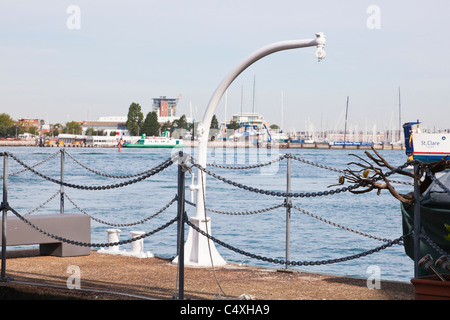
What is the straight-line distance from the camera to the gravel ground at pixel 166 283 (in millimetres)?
7570

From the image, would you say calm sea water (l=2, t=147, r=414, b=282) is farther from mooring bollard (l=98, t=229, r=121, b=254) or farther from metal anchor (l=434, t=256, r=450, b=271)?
metal anchor (l=434, t=256, r=450, b=271)

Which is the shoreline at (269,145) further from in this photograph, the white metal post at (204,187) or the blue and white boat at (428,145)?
the white metal post at (204,187)

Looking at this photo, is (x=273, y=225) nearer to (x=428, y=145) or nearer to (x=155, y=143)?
(x=428, y=145)

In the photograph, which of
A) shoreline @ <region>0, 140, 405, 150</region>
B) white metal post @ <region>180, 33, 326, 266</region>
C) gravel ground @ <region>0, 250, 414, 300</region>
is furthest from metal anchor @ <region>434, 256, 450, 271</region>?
shoreline @ <region>0, 140, 405, 150</region>

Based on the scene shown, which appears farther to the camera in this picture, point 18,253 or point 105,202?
point 105,202

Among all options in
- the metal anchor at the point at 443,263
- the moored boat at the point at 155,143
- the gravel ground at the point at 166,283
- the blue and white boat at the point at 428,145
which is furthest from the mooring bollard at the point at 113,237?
the moored boat at the point at 155,143

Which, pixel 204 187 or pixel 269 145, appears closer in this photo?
pixel 204 187

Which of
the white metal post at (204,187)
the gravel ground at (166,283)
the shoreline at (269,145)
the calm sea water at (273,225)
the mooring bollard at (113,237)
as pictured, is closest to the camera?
the gravel ground at (166,283)

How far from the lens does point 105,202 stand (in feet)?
129

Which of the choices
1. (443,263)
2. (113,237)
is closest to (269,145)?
(113,237)

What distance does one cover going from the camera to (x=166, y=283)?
27.6ft

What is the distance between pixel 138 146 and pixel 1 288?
169 meters
